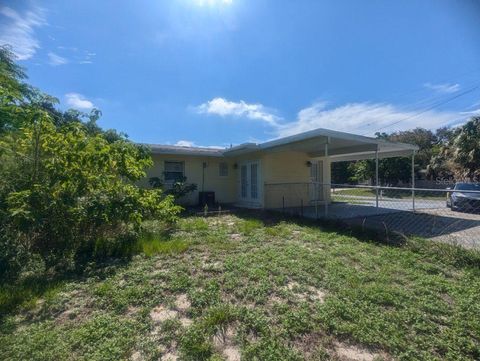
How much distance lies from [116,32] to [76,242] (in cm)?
517

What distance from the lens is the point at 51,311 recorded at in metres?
2.90

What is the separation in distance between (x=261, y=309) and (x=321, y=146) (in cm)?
814

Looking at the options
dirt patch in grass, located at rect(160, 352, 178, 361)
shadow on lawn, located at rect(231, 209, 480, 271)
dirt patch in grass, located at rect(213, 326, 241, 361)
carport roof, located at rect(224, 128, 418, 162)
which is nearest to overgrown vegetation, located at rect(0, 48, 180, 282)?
dirt patch in grass, located at rect(160, 352, 178, 361)

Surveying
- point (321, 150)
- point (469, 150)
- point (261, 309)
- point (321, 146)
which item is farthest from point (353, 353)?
point (469, 150)

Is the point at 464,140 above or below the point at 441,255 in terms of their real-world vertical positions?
above

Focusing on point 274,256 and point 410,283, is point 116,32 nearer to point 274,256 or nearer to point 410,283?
point 274,256

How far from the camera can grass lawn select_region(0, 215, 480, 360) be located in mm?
2234

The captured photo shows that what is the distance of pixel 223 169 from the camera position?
1284cm

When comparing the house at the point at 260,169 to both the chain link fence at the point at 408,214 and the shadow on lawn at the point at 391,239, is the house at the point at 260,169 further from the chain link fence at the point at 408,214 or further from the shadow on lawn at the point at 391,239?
the shadow on lawn at the point at 391,239

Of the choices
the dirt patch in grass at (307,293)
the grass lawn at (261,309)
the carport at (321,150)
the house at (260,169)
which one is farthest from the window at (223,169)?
the dirt patch in grass at (307,293)

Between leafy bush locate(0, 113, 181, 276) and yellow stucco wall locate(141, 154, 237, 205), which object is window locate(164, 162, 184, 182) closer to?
yellow stucco wall locate(141, 154, 237, 205)

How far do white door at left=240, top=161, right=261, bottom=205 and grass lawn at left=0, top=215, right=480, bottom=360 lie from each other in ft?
21.3

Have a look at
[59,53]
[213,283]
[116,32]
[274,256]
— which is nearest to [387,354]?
[213,283]

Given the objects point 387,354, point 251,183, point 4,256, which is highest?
point 251,183
